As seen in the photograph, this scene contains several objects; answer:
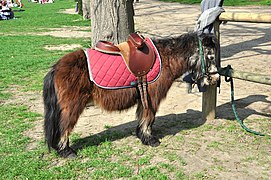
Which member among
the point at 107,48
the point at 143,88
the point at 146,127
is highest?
the point at 107,48

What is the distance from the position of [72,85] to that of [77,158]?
0.83m

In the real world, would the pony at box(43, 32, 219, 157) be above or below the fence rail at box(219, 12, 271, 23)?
below

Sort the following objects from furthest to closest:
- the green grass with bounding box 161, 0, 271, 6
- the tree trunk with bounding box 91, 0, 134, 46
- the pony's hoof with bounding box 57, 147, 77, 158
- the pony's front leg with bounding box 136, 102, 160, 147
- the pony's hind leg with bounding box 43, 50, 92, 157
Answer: the green grass with bounding box 161, 0, 271, 6, the tree trunk with bounding box 91, 0, 134, 46, the pony's front leg with bounding box 136, 102, 160, 147, the pony's hoof with bounding box 57, 147, 77, 158, the pony's hind leg with bounding box 43, 50, 92, 157

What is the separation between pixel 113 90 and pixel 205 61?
1.09 m

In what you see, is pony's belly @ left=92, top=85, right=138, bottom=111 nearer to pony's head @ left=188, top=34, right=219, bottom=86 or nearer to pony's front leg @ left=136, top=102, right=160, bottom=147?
pony's front leg @ left=136, top=102, right=160, bottom=147

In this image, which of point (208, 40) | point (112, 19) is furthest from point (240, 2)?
point (208, 40)

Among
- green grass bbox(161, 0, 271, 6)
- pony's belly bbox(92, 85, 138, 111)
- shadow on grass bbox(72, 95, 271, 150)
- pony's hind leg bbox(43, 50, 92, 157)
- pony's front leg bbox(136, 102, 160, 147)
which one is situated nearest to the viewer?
pony's hind leg bbox(43, 50, 92, 157)

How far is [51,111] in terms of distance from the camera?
3.65 metres

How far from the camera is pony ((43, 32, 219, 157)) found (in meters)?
3.61

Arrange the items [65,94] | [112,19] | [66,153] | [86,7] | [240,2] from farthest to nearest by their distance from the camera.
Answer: [240,2] → [86,7] → [112,19] → [66,153] → [65,94]

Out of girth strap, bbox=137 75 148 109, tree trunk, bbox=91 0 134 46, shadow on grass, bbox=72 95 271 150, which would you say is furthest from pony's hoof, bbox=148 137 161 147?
tree trunk, bbox=91 0 134 46

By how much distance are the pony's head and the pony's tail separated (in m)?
1.54

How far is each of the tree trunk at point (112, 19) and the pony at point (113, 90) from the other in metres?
1.52

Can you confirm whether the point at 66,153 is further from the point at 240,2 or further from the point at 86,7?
the point at 240,2
